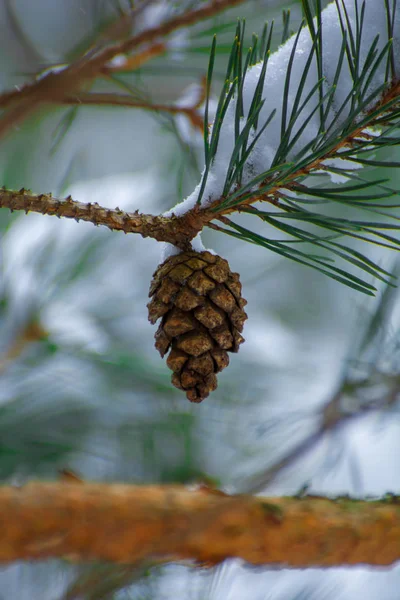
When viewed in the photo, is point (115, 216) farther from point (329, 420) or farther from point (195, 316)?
point (329, 420)

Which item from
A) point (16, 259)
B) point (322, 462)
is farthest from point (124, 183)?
point (322, 462)

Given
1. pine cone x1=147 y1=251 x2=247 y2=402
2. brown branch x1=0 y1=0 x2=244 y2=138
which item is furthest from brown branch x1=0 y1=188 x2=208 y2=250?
brown branch x1=0 y1=0 x2=244 y2=138

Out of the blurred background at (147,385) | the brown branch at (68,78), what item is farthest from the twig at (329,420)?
the brown branch at (68,78)

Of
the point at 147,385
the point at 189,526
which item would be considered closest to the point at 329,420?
the point at 147,385

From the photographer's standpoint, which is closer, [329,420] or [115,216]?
[115,216]

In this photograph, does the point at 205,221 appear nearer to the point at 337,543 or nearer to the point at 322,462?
the point at 337,543

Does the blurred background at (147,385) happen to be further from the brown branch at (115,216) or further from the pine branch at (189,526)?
the brown branch at (115,216)

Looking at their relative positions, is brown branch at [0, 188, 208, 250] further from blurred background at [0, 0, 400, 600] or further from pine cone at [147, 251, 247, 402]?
blurred background at [0, 0, 400, 600]
